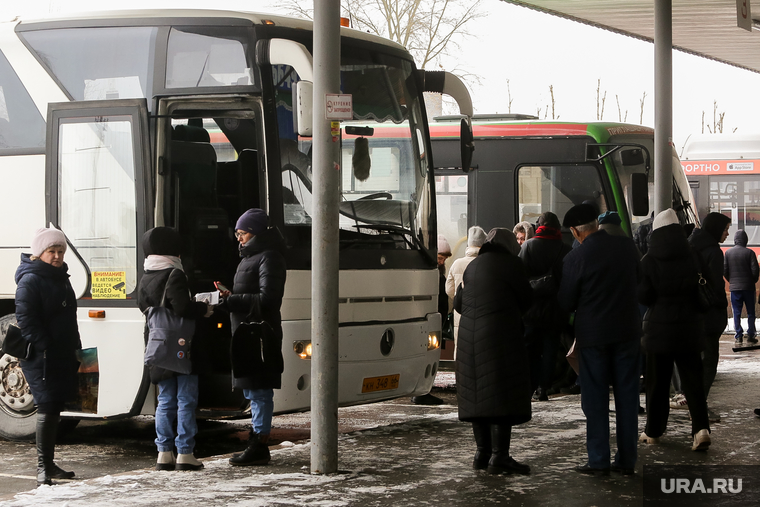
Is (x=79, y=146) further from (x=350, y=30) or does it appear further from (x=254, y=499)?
(x=254, y=499)

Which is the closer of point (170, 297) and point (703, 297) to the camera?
point (170, 297)

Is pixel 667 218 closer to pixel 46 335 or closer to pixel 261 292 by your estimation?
pixel 261 292

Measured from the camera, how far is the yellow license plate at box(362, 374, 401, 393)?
8.96 metres

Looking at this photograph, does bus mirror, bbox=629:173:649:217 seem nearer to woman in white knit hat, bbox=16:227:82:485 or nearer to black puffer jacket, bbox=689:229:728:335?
black puffer jacket, bbox=689:229:728:335

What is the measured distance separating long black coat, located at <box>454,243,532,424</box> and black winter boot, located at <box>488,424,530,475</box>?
16cm

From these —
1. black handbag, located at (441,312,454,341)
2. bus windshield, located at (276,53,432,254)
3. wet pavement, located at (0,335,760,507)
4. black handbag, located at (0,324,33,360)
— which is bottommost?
wet pavement, located at (0,335,760,507)

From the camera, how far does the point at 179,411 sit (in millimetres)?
7805

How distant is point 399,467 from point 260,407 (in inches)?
42.7

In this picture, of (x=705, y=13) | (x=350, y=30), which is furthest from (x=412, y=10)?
(x=350, y=30)

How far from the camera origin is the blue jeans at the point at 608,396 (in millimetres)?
7484

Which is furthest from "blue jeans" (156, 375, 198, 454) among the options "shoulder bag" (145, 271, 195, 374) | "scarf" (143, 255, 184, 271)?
"scarf" (143, 255, 184, 271)

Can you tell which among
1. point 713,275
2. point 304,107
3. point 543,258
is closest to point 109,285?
point 304,107

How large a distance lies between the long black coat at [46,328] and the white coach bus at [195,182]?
918 millimetres

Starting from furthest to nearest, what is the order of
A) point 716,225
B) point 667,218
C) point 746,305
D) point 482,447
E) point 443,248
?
1. point 746,305
2. point 443,248
3. point 716,225
4. point 667,218
5. point 482,447
